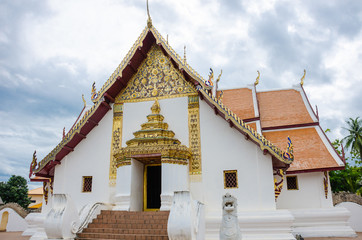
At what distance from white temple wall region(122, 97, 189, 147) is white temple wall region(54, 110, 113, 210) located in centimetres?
58

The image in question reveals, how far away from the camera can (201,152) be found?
8938 mm

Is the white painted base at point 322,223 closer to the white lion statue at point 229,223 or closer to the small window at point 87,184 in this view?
the white lion statue at point 229,223

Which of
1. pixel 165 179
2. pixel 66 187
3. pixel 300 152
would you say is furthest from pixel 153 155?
pixel 300 152

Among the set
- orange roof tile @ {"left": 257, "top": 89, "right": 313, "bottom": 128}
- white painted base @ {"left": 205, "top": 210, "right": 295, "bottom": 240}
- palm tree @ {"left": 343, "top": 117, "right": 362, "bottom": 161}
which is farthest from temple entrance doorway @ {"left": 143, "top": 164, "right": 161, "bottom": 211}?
palm tree @ {"left": 343, "top": 117, "right": 362, "bottom": 161}

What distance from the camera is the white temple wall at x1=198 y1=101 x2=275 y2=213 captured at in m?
8.16

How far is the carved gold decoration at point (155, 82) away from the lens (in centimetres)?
980

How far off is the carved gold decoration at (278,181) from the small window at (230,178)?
1078 millimetres

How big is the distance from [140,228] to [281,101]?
771 centimetres

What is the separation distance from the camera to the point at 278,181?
8.83 meters

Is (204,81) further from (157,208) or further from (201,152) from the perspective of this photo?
(157,208)

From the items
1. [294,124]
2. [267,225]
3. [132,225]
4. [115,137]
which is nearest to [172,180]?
[132,225]

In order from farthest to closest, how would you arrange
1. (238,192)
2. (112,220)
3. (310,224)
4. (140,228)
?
1. (310,224)
2. (238,192)
3. (112,220)
4. (140,228)

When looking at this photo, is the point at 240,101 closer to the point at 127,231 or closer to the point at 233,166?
the point at 233,166

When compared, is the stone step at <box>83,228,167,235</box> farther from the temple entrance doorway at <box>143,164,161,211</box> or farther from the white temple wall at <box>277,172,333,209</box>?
the white temple wall at <box>277,172,333,209</box>
